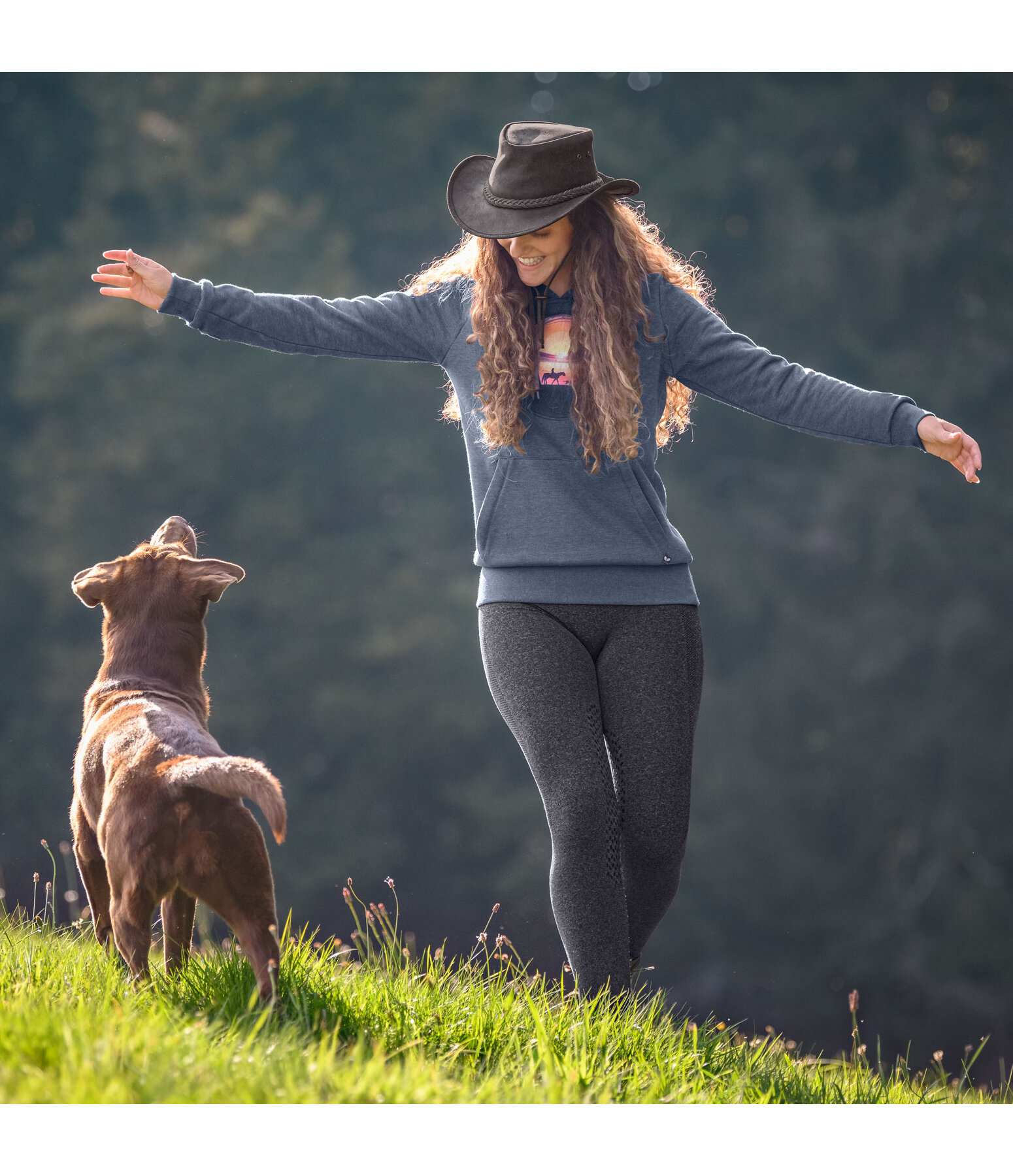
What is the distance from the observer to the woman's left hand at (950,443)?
2.33 m

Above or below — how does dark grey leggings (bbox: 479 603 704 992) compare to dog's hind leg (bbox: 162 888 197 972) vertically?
above

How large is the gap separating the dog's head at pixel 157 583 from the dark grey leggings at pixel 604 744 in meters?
0.60

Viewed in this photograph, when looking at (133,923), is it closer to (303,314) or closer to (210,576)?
(210,576)

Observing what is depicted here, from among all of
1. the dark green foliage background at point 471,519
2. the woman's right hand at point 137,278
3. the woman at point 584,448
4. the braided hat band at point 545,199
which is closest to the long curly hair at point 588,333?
the woman at point 584,448

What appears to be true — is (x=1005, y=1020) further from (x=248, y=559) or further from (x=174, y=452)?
(x=174, y=452)

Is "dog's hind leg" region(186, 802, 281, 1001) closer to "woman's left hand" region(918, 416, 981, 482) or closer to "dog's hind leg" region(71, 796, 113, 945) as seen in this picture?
"dog's hind leg" region(71, 796, 113, 945)

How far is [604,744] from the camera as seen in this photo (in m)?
2.39

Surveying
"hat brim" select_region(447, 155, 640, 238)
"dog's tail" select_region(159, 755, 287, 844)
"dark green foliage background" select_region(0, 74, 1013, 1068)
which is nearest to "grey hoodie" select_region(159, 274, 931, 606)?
"hat brim" select_region(447, 155, 640, 238)

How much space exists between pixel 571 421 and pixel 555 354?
0.16m

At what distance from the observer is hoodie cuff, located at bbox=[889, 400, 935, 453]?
2.37 m

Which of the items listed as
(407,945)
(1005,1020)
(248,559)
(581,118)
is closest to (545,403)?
(407,945)

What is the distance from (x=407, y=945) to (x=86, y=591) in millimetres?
1146

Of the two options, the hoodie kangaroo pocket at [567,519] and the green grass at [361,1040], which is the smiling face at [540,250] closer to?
the hoodie kangaroo pocket at [567,519]

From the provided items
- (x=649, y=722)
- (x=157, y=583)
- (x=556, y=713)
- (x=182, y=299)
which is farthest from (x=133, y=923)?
(x=182, y=299)
